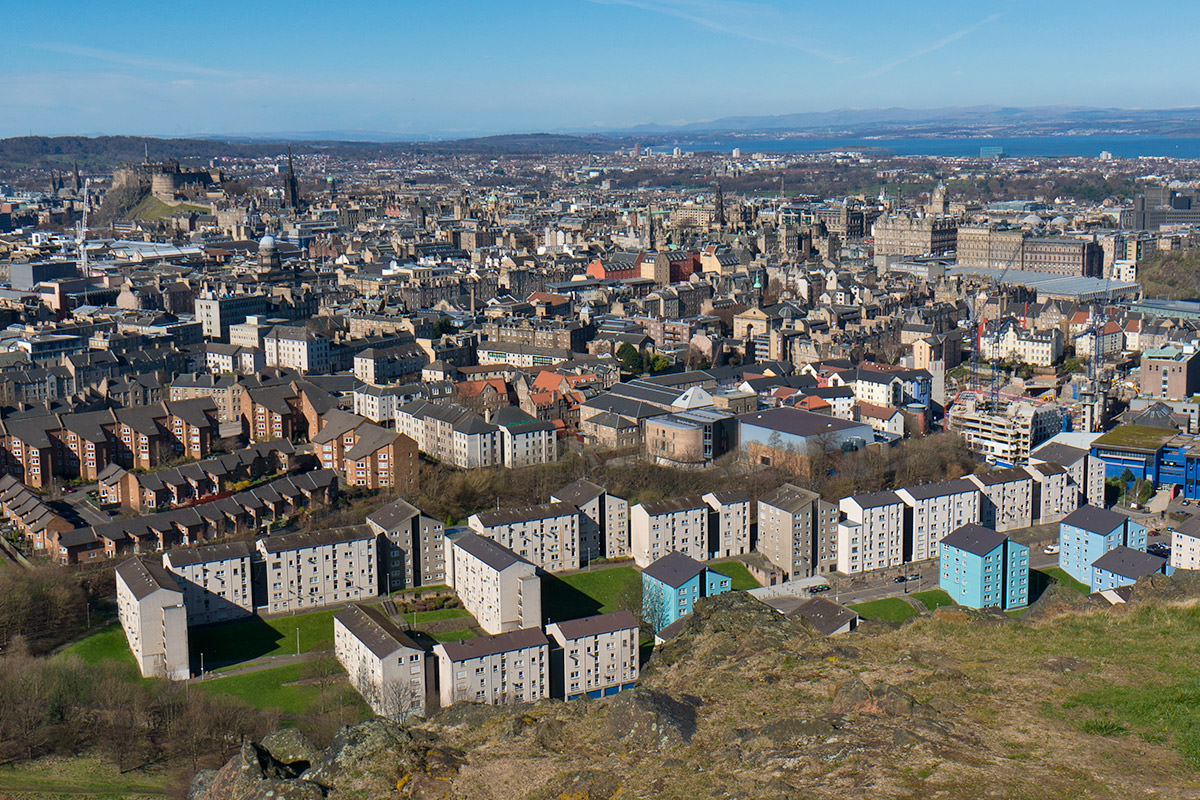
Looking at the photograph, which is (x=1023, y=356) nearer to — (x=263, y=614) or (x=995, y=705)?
(x=263, y=614)

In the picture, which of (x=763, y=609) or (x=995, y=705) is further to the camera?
(x=763, y=609)

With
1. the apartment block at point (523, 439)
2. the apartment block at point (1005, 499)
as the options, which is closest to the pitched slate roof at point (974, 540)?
the apartment block at point (1005, 499)

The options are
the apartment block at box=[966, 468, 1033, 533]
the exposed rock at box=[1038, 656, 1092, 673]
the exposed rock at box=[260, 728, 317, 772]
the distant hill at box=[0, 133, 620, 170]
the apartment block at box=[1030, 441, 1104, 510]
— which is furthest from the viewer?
the distant hill at box=[0, 133, 620, 170]

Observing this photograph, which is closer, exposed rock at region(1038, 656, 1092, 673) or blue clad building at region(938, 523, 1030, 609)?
exposed rock at region(1038, 656, 1092, 673)

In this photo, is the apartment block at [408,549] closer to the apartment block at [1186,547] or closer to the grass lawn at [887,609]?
the grass lawn at [887,609]

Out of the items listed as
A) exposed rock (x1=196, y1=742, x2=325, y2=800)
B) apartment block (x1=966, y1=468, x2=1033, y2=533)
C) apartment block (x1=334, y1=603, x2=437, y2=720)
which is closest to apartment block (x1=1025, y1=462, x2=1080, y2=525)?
apartment block (x1=966, y1=468, x2=1033, y2=533)

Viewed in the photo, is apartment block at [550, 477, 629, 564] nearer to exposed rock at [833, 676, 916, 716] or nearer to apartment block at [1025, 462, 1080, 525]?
apartment block at [1025, 462, 1080, 525]

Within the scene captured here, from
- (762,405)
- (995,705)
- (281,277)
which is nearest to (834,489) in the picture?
(762,405)
